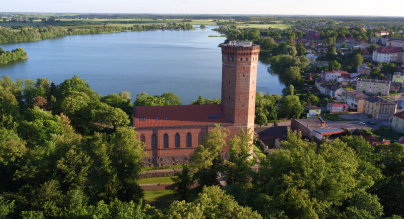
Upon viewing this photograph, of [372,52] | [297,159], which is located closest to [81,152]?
[297,159]

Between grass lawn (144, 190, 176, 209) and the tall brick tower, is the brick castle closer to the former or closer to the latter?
the tall brick tower

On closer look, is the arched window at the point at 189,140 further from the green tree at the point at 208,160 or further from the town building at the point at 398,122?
the town building at the point at 398,122

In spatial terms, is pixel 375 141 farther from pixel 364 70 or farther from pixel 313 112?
pixel 364 70

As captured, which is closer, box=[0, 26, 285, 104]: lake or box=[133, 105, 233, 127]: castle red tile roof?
box=[133, 105, 233, 127]: castle red tile roof

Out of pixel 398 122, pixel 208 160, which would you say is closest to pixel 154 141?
pixel 208 160

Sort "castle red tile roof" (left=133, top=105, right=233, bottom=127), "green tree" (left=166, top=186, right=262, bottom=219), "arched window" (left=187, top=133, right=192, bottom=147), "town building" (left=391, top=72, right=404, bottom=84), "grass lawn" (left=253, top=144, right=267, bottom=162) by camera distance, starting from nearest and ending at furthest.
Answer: "green tree" (left=166, top=186, right=262, bottom=219) → "castle red tile roof" (left=133, top=105, right=233, bottom=127) → "arched window" (left=187, top=133, right=192, bottom=147) → "grass lawn" (left=253, top=144, right=267, bottom=162) → "town building" (left=391, top=72, right=404, bottom=84)

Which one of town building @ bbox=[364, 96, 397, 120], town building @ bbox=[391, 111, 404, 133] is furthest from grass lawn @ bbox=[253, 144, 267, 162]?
town building @ bbox=[364, 96, 397, 120]
